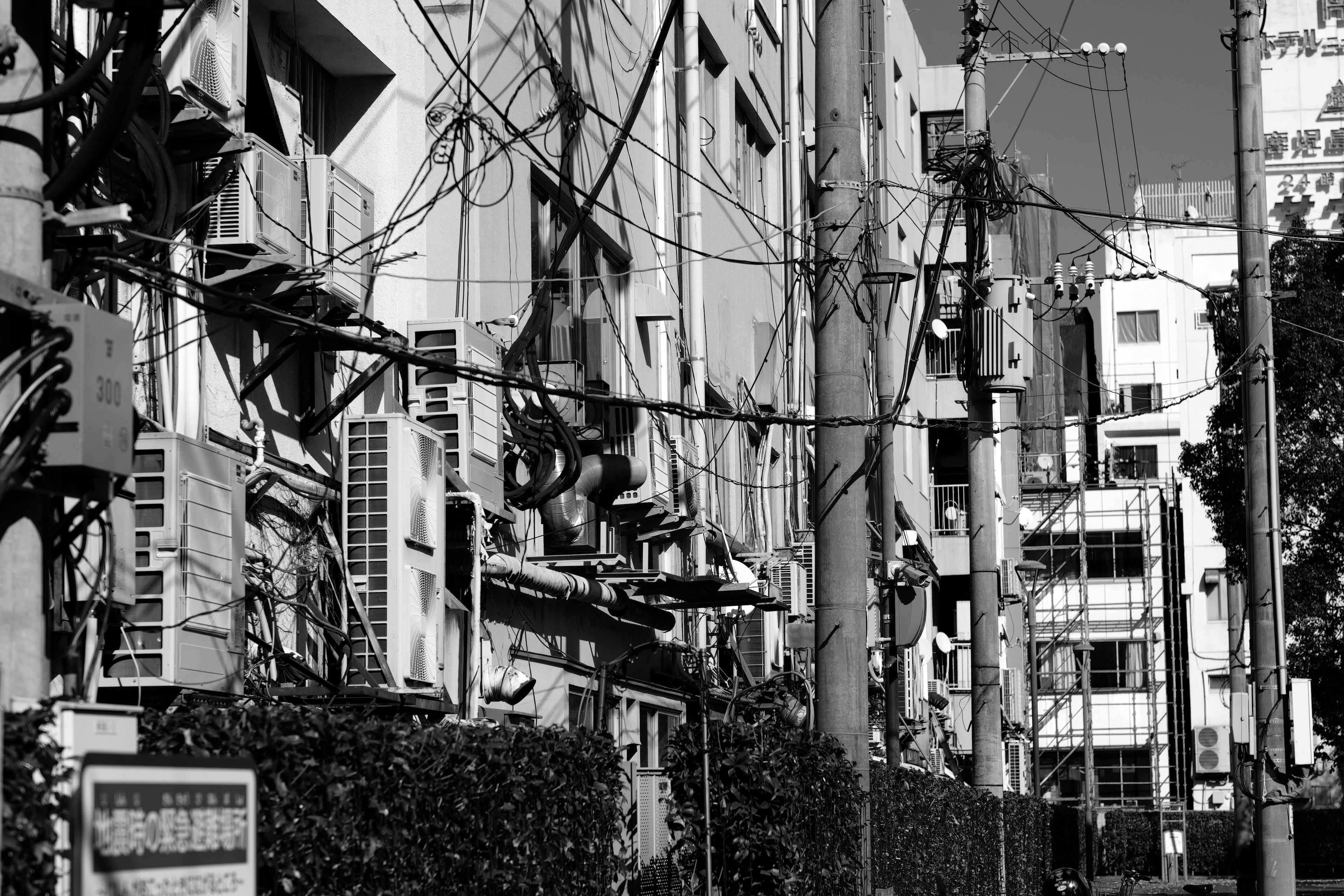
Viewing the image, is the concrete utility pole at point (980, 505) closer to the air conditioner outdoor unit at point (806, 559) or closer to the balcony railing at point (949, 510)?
the air conditioner outdoor unit at point (806, 559)

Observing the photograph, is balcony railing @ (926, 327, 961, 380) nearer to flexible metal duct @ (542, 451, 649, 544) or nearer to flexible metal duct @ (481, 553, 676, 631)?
flexible metal duct @ (481, 553, 676, 631)

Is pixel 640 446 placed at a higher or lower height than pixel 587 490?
higher

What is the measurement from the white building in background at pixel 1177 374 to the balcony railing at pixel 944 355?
30858 mm

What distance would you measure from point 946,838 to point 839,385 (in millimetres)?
7256

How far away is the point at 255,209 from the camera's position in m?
9.89

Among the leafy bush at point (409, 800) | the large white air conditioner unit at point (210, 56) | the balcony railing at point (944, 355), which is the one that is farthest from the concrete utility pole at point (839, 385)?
the balcony railing at point (944, 355)

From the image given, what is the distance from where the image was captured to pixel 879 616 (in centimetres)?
3164

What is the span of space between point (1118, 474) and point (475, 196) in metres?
68.6

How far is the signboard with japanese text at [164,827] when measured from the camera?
4.35m

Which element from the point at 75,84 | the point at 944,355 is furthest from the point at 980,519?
Answer: the point at 944,355

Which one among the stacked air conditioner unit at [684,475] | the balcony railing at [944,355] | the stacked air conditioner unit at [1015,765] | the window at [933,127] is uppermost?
the window at [933,127]

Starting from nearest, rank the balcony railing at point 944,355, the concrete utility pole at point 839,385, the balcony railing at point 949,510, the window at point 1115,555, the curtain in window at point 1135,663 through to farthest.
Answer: the concrete utility pole at point 839,385
the balcony railing at point 944,355
the balcony railing at point 949,510
the curtain in window at point 1135,663
the window at point 1115,555

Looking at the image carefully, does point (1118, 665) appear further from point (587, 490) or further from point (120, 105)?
point (120, 105)

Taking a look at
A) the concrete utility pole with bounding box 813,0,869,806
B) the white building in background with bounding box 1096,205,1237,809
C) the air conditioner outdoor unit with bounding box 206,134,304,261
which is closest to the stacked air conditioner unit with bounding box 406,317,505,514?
the air conditioner outdoor unit with bounding box 206,134,304,261
